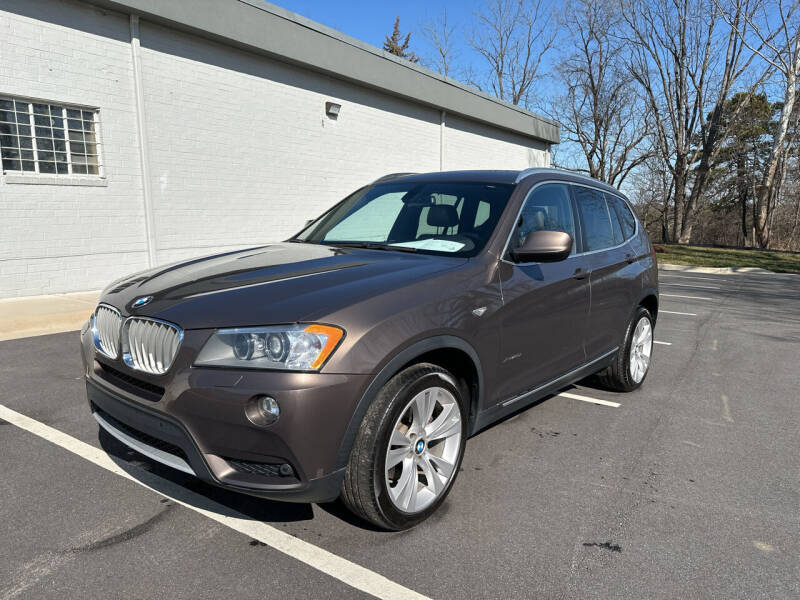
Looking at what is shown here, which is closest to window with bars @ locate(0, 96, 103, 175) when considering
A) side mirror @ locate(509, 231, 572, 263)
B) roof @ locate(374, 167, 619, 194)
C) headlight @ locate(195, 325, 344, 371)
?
roof @ locate(374, 167, 619, 194)

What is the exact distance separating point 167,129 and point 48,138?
1968 millimetres

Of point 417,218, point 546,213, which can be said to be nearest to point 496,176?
point 546,213

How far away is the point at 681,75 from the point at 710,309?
25646 mm

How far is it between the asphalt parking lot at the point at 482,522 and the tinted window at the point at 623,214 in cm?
153

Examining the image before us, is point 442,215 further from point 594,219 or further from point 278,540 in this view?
point 278,540

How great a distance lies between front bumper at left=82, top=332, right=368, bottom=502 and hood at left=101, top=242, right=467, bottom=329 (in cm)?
23

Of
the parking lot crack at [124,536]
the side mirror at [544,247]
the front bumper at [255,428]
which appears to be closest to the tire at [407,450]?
the front bumper at [255,428]

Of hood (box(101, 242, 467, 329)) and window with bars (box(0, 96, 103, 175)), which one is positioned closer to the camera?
hood (box(101, 242, 467, 329))

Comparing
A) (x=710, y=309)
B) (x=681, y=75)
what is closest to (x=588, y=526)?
(x=710, y=309)

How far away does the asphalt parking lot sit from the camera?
2.34 m

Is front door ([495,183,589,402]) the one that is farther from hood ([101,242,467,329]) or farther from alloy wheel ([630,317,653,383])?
alloy wheel ([630,317,653,383])

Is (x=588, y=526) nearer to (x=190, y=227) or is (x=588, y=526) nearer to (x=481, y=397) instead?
(x=481, y=397)

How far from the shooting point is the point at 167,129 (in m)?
10.2

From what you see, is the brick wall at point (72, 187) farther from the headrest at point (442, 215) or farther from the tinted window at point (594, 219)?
the tinted window at point (594, 219)
